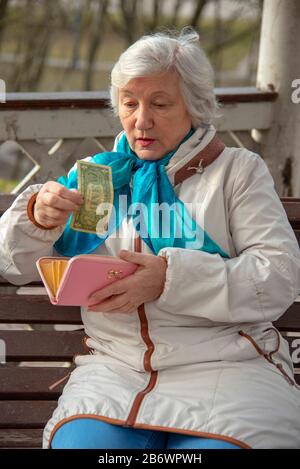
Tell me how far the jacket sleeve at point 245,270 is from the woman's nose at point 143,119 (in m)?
0.34

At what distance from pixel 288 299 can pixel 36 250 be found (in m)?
0.82

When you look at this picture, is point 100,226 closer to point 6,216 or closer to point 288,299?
point 6,216

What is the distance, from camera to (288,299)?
304 centimetres

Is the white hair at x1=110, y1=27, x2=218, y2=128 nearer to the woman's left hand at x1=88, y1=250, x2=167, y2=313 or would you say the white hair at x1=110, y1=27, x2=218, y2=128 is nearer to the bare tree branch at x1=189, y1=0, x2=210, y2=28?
the woman's left hand at x1=88, y1=250, x2=167, y2=313

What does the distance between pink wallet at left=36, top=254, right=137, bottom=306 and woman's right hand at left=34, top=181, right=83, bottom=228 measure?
0.44 ft

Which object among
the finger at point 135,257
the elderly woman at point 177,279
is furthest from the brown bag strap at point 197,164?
the finger at point 135,257

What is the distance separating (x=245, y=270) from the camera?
299cm

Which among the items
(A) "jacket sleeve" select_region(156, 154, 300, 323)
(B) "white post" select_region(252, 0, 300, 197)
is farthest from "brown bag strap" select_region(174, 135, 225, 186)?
→ (B) "white post" select_region(252, 0, 300, 197)

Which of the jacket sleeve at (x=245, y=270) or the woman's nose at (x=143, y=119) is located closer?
the jacket sleeve at (x=245, y=270)

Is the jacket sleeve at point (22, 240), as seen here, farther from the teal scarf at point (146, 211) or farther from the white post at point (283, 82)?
the white post at point (283, 82)

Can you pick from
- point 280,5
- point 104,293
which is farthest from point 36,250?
point 280,5

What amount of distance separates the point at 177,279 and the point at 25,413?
936mm

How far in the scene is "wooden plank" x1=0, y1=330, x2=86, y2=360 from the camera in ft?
11.7

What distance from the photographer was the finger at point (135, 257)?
2866 millimetres
